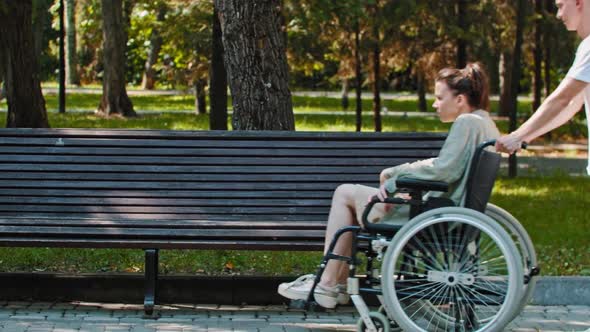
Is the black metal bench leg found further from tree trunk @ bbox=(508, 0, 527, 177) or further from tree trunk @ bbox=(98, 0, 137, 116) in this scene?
tree trunk @ bbox=(98, 0, 137, 116)

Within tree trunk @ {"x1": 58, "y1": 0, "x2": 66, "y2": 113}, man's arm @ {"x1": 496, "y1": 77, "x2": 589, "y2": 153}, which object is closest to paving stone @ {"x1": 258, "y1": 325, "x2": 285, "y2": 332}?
man's arm @ {"x1": 496, "y1": 77, "x2": 589, "y2": 153}

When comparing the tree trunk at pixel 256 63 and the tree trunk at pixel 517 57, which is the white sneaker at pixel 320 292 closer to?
the tree trunk at pixel 256 63

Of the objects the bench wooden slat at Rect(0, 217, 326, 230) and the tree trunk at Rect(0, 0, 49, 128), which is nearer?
the bench wooden slat at Rect(0, 217, 326, 230)

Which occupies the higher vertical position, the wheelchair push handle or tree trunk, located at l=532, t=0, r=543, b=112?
tree trunk, located at l=532, t=0, r=543, b=112

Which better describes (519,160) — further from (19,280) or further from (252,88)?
(19,280)

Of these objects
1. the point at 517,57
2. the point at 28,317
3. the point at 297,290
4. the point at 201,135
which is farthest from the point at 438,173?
the point at 517,57

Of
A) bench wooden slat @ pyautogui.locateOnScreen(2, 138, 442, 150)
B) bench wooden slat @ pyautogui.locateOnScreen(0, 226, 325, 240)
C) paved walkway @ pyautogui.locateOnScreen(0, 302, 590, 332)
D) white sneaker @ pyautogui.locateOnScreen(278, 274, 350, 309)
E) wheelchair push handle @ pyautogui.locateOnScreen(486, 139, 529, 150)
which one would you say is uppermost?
wheelchair push handle @ pyautogui.locateOnScreen(486, 139, 529, 150)

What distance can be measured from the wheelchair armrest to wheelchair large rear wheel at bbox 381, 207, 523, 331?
19 centimetres

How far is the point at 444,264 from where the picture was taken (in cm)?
561

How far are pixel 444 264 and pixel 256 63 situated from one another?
371 cm

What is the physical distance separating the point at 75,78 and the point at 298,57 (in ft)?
115

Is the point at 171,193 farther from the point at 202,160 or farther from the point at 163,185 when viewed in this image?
the point at 202,160

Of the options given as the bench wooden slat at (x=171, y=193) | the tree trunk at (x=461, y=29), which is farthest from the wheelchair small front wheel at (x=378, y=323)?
the tree trunk at (x=461, y=29)

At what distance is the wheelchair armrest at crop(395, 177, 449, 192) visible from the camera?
560 cm
